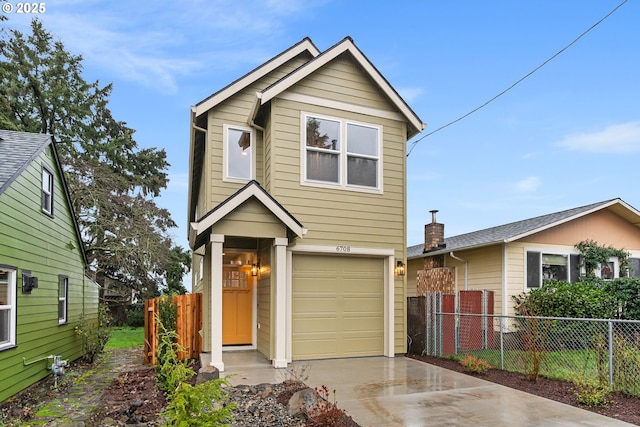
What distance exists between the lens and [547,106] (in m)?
14.5

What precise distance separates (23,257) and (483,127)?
14.9 meters

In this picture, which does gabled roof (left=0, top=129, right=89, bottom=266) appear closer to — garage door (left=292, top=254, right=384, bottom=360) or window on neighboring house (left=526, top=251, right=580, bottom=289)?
garage door (left=292, top=254, right=384, bottom=360)

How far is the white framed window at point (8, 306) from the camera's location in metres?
6.68

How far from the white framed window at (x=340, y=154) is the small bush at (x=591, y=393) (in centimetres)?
520

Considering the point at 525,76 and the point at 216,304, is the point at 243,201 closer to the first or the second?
the point at 216,304

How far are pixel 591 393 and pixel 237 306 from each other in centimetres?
696

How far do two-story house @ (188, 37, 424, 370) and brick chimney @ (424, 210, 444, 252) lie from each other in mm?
5379

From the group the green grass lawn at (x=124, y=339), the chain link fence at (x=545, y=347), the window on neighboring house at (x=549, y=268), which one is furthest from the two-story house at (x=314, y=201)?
the green grass lawn at (x=124, y=339)

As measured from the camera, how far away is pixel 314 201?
356 inches

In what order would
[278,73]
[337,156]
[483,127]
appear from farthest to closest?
[483,127] < [278,73] < [337,156]

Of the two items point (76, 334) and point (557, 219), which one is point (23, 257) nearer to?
point (76, 334)

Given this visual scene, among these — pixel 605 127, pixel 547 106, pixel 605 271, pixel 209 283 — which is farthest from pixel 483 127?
pixel 209 283

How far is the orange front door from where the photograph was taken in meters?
9.77

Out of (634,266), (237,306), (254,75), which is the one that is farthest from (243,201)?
(634,266)
